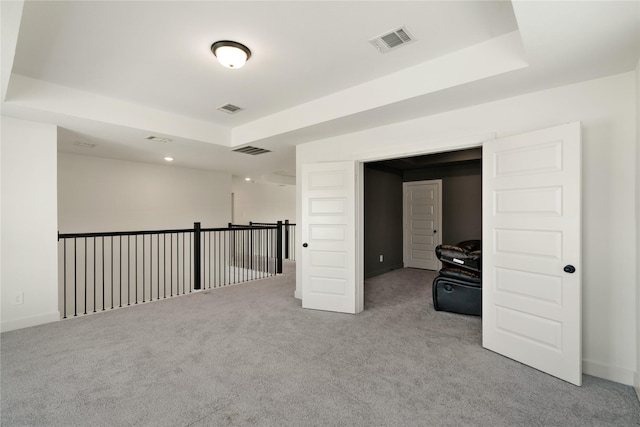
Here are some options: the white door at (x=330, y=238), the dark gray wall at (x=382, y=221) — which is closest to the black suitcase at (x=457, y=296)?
the white door at (x=330, y=238)

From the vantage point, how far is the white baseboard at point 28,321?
3.39 meters

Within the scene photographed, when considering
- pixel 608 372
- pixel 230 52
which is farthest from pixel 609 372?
pixel 230 52

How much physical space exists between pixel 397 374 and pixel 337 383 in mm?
519

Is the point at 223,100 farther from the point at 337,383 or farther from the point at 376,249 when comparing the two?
the point at 376,249

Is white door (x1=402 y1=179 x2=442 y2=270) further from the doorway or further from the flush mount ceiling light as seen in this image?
the flush mount ceiling light

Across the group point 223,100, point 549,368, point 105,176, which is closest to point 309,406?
point 549,368

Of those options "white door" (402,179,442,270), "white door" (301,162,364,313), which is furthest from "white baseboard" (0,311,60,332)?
"white door" (402,179,442,270)

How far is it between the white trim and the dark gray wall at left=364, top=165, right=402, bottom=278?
12.4ft

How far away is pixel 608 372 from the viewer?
2.41m

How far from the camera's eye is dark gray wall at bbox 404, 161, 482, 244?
634 centimetres

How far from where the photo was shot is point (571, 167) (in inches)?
93.1

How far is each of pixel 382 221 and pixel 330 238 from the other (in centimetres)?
272

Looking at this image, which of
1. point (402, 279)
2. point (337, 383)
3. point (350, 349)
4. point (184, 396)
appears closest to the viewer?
point (184, 396)

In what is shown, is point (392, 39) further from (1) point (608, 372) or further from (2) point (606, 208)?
(1) point (608, 372)
